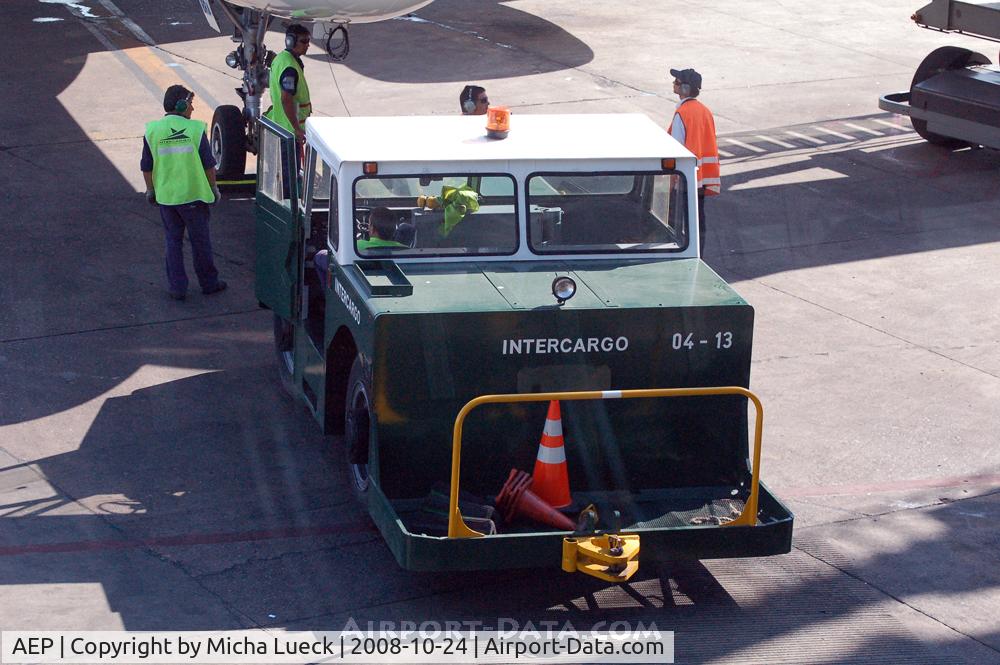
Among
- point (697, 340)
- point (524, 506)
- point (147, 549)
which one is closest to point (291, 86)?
point (147, 549)

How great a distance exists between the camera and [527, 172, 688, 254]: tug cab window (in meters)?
7.61

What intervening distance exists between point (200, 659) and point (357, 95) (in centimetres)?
1281

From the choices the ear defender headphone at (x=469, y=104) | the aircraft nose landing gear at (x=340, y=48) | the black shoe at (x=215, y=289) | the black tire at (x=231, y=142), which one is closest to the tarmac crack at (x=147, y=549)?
the black shoe at (x=215, y=289)

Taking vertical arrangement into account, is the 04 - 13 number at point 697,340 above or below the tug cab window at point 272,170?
below

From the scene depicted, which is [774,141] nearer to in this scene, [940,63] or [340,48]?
[940,63]

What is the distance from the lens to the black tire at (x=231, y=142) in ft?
46.4

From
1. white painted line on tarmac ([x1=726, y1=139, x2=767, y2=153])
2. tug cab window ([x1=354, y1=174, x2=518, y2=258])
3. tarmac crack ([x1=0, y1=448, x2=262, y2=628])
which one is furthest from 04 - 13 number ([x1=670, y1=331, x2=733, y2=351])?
white painted line on tarmac ([x1=726, y1=139, x2=767, y2=153])

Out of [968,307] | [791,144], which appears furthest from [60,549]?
[791,144]

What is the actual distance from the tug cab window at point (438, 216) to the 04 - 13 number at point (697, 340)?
3.90 ft

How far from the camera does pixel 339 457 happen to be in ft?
27.6

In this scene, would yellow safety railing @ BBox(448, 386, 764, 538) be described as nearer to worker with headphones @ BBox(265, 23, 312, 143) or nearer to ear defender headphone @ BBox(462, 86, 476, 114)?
ear defender headphone @ BBox(462, 86, 476, 114)

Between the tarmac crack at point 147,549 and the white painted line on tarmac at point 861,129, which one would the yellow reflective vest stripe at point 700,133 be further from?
the white painted line on tarmac at point 861,129

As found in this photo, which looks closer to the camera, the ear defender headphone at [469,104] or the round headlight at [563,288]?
the round headlight at [563,288]

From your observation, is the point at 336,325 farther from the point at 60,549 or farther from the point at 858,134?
the point at 858,134
